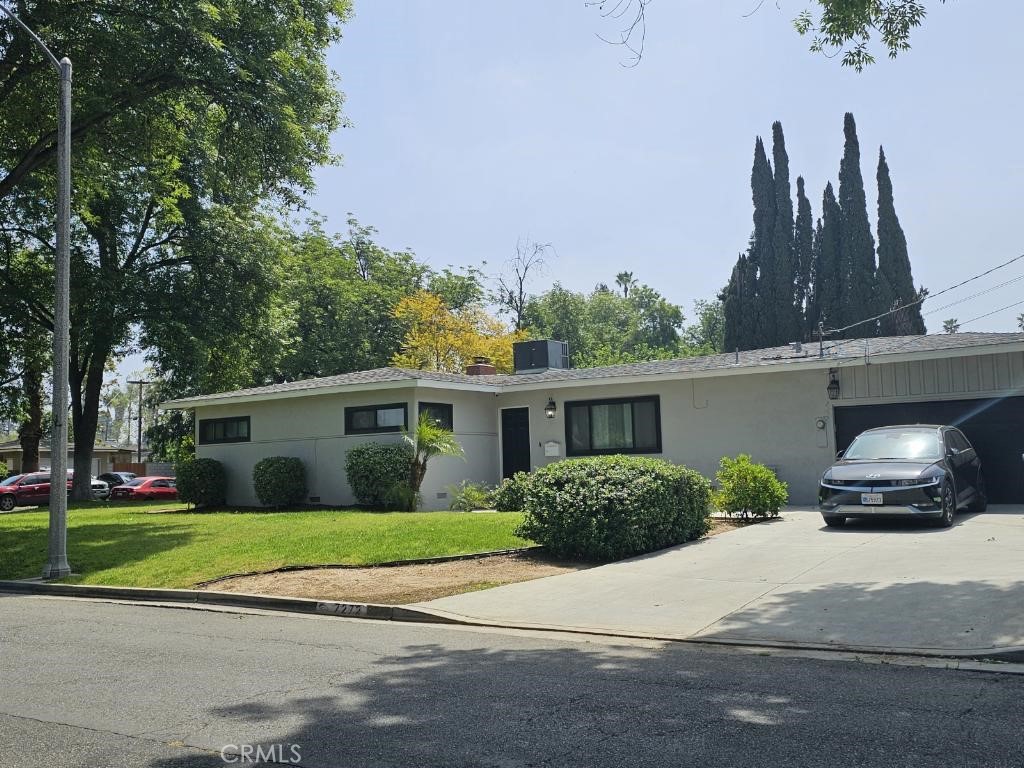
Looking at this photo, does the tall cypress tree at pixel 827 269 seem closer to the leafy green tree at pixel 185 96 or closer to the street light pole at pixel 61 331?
the leafy green tree at pixel 185 96

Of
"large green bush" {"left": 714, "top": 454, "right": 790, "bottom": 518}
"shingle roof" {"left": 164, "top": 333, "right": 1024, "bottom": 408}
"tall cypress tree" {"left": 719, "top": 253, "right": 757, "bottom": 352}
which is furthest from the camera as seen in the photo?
"tall cypress tree" {"left": 719, "top": 253, "right": 757, "bottom": 352}

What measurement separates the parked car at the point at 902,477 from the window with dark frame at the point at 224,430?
1656 centimetres

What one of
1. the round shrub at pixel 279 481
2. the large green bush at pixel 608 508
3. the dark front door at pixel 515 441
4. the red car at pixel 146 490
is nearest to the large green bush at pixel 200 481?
the round shrub at pixel 279 481

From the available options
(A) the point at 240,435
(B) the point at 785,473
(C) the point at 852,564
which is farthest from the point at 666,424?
(A) the point at 240,435

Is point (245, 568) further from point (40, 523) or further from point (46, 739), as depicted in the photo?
point (40, 523)

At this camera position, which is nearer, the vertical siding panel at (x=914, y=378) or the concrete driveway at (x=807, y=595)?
the concrete driveway at (x=807, y=595)

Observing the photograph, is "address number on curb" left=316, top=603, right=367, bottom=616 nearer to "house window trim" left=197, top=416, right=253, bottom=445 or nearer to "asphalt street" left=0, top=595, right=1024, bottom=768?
"asphalt street" left=0, top=595, right=1024, bottom=768

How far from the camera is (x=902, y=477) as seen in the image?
13.1m

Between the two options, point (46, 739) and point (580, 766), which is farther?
point (46, 739)

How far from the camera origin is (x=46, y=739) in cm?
475

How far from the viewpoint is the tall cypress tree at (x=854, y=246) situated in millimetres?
46969

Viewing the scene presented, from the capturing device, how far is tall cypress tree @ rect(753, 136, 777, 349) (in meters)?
50.3

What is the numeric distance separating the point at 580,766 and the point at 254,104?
15435 mm

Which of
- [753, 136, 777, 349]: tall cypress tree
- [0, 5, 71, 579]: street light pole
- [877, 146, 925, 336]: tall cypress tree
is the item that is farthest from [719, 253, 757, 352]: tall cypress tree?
[0, 5, 71, 579]: street light pole
